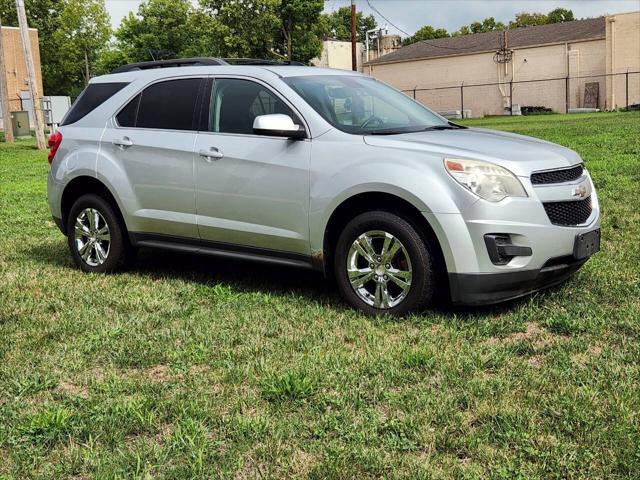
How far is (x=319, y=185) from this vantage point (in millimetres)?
5344

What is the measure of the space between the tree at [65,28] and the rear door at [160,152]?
60.2 metres

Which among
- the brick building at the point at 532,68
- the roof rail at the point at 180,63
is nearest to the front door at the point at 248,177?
the roof rail at the point at 180,63

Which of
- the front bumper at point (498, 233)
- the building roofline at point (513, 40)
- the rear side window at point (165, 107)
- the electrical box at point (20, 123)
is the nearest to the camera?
the front bumper at point (498, 233)

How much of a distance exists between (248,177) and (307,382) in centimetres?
219

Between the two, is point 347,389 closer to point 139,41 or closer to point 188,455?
point 188,455

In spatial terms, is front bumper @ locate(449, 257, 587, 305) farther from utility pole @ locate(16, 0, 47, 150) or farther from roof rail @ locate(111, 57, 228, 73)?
utility pole @ locate(16, 0, 47, 150)

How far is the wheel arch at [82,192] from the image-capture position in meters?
6.70

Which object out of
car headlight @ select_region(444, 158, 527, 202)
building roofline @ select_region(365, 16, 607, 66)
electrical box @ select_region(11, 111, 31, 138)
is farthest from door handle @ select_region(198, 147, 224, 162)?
building roofline @ select_region(365, 16, 607, 66)

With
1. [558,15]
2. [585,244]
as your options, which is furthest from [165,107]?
[558,15]

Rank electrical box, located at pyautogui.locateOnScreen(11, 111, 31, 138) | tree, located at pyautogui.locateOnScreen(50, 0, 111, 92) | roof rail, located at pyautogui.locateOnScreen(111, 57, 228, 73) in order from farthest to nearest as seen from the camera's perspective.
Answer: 1. tree, located at pyautogui.locateOnScreen(50, 0, 111, 92)
2. electrical box, located at pyautogui.locateOnScreen(11, 111, 31, 138)
3. roof rail, located at pyautogui.locateOnScreen(111, 57, 228, 73)

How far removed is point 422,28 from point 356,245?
9097cm

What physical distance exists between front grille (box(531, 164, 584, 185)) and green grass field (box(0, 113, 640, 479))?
2.83 feet

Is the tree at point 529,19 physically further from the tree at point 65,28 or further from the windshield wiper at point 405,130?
the windshield wiper at point 405,130

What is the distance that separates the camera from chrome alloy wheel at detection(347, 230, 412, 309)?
505cm
